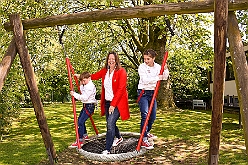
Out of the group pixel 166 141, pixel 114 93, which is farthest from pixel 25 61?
pixel 166 141

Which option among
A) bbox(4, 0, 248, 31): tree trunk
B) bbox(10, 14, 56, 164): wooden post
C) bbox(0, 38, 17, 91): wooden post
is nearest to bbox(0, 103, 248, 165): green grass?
bbox(10, 14, 56, 164): wooden post

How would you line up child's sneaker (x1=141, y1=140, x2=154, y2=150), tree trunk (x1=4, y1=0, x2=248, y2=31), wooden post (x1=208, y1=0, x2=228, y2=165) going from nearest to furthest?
1. wooden post (x1=208, y1=0, x2=228, y2=165)
2. tree trunk (x1=4, y1=0, x2=248, y2=31)
3. child's sneaker (x1=141, y1=140, x2=154, y2=150)

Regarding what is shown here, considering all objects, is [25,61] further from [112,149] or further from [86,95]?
[112,149]

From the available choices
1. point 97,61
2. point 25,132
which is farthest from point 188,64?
point 25,132

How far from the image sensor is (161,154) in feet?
20.5

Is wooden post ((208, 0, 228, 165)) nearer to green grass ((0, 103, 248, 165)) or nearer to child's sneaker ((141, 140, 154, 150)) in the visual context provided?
child's sneaker ((141, 140, 154, 150))

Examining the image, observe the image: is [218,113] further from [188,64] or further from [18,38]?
[188,64]

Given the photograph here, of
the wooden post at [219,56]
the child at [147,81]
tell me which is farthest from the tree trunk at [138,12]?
the child at [147,81]

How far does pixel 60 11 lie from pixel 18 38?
740cm

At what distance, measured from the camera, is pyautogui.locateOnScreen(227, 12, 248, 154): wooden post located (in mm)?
4133

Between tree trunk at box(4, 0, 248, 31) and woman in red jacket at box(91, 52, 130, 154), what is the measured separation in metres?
0.64

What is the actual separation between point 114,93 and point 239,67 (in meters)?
1.91

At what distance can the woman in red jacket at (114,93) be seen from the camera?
15.8ft

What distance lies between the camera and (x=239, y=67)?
4.20m
